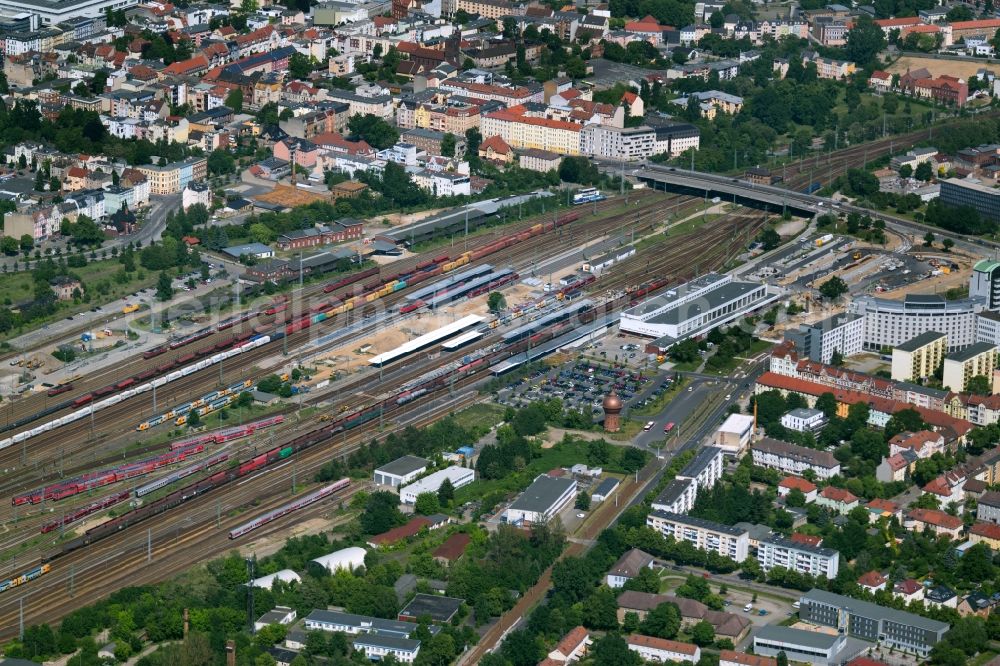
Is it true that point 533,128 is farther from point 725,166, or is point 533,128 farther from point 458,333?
point 458,333

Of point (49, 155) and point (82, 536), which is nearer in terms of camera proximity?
point (82, 536)

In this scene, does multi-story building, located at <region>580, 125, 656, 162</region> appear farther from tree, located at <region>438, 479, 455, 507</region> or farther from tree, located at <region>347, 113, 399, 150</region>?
tree, located at <region>438, 479, 455, 507</region>

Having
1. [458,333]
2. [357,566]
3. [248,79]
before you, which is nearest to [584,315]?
[458,333]

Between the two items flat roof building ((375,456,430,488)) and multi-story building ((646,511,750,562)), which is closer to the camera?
multi-story building ((646,511,750,562))

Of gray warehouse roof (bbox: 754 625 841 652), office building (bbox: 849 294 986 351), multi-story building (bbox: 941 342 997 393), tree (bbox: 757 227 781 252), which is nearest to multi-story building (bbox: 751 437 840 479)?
multi-story building (bbox: 941 342 997 393)

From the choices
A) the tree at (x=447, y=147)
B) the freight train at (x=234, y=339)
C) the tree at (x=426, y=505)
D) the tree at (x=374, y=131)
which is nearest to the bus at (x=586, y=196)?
the freight train at (x=234, y=339)

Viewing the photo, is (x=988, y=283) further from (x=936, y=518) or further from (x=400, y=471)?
(x=400, y=471)
